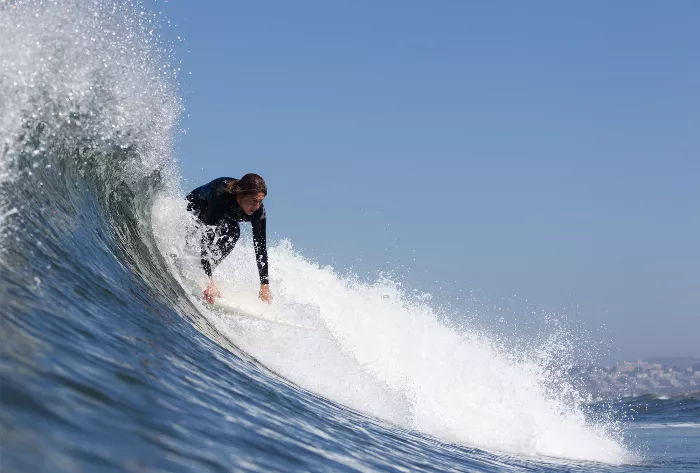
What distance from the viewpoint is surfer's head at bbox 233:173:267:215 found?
635cm

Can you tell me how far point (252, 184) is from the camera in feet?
20.8

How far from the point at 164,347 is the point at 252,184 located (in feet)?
8.53

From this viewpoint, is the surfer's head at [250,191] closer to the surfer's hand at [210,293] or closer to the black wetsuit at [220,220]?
the black wetsuit at [220,220]

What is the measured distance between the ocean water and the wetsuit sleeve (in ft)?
2.07

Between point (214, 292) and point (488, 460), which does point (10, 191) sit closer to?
point (214, 292)

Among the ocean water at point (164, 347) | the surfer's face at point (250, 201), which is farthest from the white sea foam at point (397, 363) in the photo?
the surfer's face at point (250, 201)

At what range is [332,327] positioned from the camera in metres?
9.42

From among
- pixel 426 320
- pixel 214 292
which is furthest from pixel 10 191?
pixel 426 320

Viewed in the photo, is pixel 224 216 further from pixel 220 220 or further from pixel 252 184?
pixel 252 184

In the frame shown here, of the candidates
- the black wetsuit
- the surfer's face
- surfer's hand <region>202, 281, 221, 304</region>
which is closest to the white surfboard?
surfer's hand <region>202, 281, 221, 304</region>

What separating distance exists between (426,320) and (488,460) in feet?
17.9

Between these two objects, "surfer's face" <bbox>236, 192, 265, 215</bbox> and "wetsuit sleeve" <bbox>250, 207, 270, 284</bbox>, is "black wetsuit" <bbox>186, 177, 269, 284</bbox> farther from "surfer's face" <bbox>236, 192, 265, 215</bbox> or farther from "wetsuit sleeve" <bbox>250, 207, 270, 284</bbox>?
"surfer's face" <bbox>236, 192, 265, 215</bbox>

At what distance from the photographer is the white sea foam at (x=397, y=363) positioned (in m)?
6.89

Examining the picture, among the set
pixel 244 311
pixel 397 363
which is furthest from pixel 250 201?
pixel 397 363
